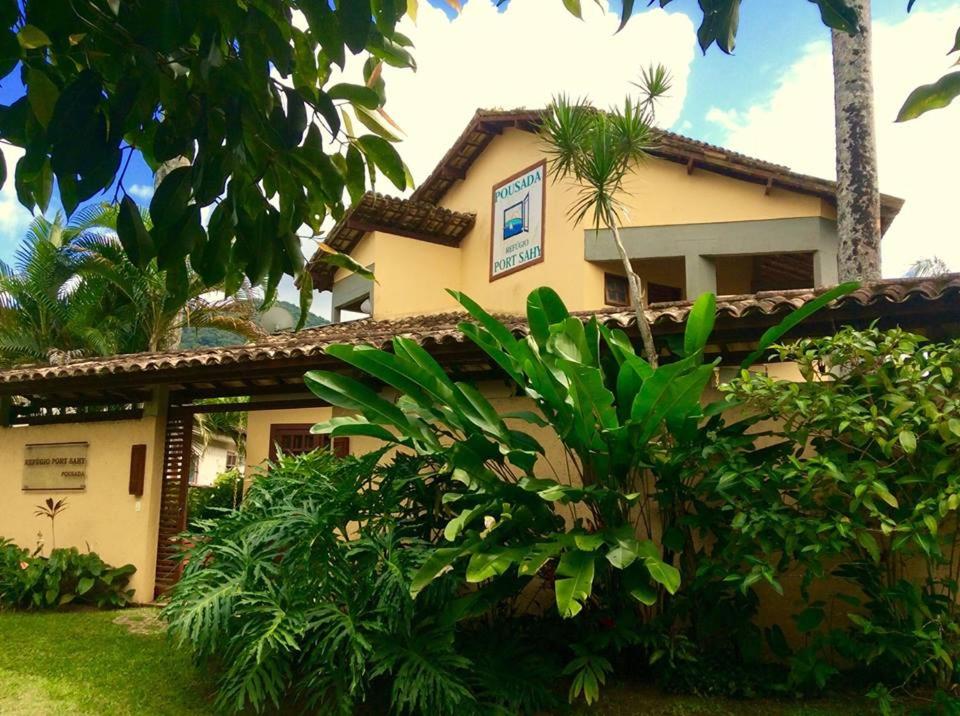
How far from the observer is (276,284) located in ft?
6.96

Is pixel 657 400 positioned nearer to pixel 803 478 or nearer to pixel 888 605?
pixel 803 478

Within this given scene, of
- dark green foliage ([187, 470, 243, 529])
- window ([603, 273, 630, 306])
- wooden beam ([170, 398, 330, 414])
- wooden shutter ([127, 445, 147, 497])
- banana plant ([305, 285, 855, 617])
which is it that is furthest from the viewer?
dark green foliage ([187, 470, 243, 529])

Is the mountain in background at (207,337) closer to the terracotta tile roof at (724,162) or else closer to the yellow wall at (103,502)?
the yellow wall at (103,502)

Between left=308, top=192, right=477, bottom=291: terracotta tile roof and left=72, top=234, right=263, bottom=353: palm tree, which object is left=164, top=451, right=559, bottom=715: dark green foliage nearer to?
left=72, top=234, right=263, bottom=353: palm tree

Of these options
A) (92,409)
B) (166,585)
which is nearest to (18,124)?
(166,585)

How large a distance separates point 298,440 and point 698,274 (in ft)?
19.6

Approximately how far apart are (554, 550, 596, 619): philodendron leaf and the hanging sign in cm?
759

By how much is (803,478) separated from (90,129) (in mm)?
4617

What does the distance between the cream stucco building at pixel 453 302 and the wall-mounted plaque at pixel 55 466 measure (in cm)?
4

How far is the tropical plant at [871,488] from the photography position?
4656 millimetres

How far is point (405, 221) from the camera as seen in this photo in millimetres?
13305

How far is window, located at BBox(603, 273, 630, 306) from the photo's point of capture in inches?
452

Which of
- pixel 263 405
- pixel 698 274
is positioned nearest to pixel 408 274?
pixel 263 405

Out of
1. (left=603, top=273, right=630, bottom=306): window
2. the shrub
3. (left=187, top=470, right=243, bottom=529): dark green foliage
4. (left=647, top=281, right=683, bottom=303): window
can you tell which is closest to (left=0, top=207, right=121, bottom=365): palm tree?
(left=187, top=470, right=243, bottom=529): dark green foliage
